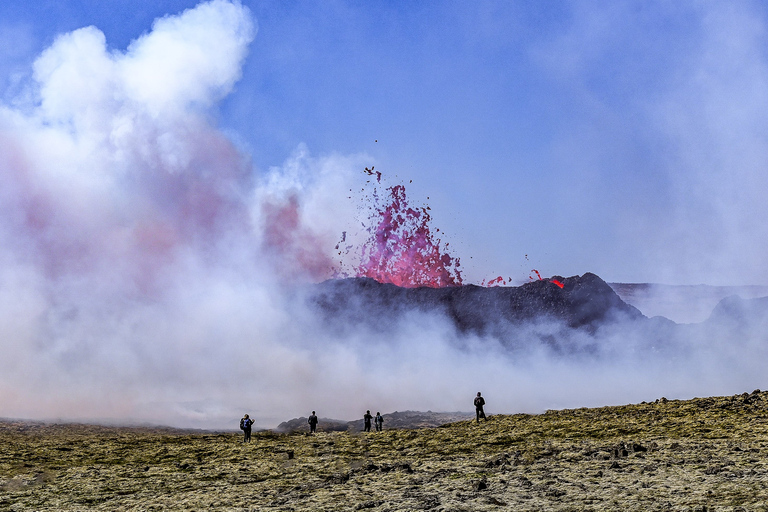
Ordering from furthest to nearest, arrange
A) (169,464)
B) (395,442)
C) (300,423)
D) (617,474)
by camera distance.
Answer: (300,423) < (395,442) < (169,464) < (617,474)

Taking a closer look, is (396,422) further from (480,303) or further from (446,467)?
(480,303)

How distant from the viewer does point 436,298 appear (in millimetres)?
159250

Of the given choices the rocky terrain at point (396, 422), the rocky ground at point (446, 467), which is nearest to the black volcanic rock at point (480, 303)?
the rocky terrain at point (396, 422)

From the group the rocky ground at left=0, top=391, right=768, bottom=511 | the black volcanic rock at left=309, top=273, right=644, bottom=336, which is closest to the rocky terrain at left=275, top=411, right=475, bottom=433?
the rocky ground at left=0, top=391, right=768, bottom=511

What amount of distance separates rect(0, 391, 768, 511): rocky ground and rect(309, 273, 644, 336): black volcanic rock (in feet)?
326

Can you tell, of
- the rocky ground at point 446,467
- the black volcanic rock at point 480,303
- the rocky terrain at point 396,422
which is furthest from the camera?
the black volcanic rock at point 480,303

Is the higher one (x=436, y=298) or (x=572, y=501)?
(x=436, y=298)

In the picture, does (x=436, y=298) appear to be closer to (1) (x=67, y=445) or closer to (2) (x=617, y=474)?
(1) (x=67, y=445)

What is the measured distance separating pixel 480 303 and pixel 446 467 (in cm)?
12497

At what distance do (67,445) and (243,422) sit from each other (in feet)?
40.2

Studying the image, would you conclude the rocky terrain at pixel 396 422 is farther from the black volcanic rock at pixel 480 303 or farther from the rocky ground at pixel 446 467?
the black volcanic rock at pixel 480 303

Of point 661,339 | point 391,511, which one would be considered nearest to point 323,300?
point 661,339

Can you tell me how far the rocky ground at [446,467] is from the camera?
2448 cm

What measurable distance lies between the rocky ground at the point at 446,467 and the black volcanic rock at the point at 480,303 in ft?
326
